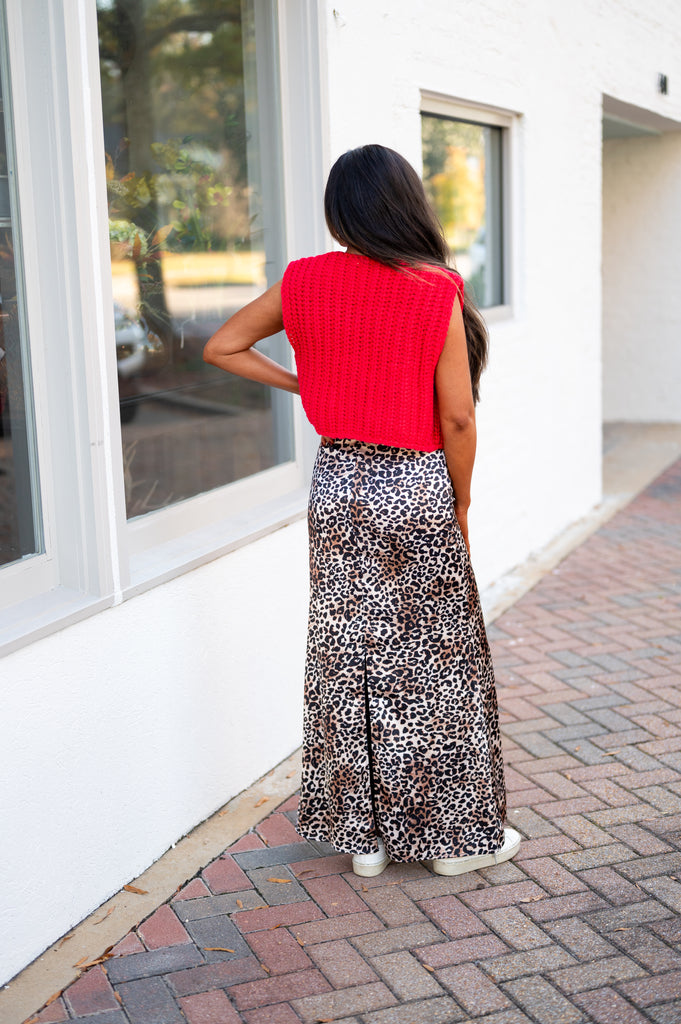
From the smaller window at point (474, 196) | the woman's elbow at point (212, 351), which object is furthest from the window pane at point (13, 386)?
the smaller window at point (474, 196)

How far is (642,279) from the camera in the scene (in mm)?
10773

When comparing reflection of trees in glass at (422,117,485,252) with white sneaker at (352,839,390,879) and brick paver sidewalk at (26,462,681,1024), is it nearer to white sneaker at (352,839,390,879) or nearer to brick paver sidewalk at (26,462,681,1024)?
brick paver sidewalk at (26,462,681,1024)

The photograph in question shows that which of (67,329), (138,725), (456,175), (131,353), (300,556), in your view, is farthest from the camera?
(456,175)

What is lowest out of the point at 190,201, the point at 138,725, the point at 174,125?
the point at 138,725

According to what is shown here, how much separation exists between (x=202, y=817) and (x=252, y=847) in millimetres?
210

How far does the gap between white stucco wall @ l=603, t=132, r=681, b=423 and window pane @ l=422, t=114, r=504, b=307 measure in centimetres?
479

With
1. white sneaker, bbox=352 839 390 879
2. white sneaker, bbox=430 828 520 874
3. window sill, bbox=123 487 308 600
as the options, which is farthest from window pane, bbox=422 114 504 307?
white sneaker, bbox=352 839 390 879

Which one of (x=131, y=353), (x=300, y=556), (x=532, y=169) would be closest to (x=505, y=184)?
(x=532, y=169)

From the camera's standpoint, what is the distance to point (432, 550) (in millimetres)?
2871

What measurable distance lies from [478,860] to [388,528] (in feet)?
3.25

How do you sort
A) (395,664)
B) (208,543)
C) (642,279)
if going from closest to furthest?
(395,664), (208,543), (642,279)

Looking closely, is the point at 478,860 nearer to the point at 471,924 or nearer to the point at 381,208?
the point at 471,924

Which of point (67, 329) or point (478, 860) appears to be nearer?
point (67, 329)

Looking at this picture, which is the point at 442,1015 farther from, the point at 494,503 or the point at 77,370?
the point at 494,503
